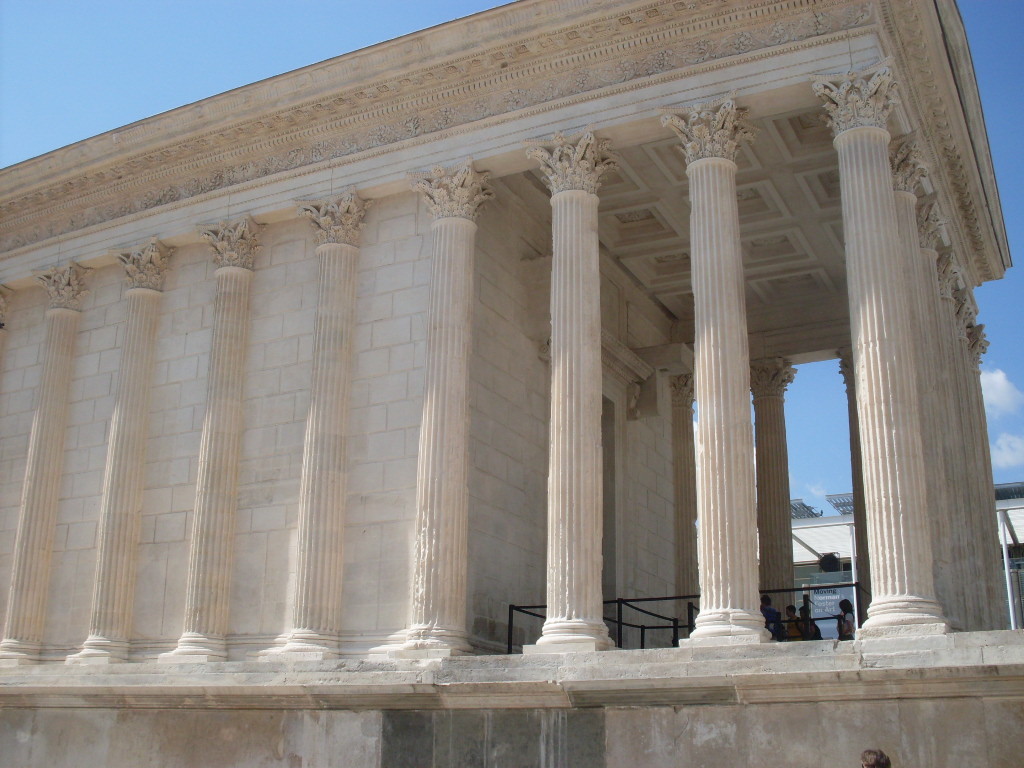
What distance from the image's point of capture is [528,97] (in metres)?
21.6

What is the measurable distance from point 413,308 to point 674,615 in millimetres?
10696

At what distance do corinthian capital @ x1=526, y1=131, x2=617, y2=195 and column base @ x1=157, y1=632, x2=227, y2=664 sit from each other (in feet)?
32.5

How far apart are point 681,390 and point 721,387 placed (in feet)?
42.7

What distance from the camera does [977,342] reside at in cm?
2697

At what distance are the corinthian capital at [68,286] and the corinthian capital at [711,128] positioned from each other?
532 inches

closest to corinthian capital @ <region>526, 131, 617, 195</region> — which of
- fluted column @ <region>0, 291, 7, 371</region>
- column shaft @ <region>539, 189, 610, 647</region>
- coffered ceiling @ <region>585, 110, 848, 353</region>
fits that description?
column shaft @ <region>539, 189, 610, 647</region>

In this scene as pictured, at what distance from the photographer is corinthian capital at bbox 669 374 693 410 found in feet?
102

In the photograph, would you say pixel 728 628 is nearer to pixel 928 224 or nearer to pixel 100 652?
pixel 928 224

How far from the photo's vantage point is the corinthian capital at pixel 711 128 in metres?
19.6

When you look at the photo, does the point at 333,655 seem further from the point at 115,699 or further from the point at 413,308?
the point at 413,308

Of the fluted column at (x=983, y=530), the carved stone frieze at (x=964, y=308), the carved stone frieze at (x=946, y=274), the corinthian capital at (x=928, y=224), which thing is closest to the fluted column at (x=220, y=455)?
the corinthian capital at (x=928, y=224)

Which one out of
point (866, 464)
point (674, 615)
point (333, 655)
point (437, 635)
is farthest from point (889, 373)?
point (674, 615)

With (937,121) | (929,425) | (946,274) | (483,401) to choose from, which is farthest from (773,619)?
(937,121)

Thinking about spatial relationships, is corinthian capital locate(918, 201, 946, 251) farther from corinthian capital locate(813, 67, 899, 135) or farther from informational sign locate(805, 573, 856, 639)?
informational sign locate(805, 573, 856, 639)
